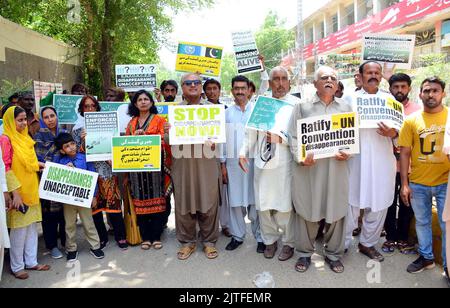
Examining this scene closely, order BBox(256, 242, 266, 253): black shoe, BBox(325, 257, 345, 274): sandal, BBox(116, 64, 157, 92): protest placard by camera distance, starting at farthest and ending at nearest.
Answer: BBox(116, 64, 157, 92): protest placard → BBox(256, 242, 266, 253): black shoe → BBox(325, 257, 345, 274): sandal

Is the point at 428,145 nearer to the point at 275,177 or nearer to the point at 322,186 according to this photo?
the point at 322,186

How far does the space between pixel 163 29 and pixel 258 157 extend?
9.20m

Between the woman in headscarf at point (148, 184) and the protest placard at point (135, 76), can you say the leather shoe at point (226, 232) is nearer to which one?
the woman in headscarf at point (148, 184)

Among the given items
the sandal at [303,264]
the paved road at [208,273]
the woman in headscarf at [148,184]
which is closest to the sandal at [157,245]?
the woman in headscarf at [148,184]

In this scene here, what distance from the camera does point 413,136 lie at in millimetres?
3611

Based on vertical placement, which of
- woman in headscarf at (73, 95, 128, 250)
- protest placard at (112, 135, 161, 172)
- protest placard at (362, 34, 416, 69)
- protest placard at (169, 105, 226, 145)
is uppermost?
protest placard at (362, 34, 416, 69)

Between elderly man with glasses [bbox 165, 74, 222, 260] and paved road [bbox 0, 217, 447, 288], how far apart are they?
262 mm

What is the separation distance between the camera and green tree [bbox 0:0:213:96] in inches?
384

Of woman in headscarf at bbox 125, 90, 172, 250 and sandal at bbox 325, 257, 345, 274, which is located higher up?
woman in headscarf at bbox 125, 90, 172, 250

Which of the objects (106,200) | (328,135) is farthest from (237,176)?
(106,200)

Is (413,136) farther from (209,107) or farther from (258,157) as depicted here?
(209,107)

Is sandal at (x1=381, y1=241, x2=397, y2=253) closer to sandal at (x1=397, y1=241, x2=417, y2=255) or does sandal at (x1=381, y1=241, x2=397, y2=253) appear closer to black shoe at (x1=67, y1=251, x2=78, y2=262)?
sandal at (x1=397, y1=241, x2=417, y2=255)

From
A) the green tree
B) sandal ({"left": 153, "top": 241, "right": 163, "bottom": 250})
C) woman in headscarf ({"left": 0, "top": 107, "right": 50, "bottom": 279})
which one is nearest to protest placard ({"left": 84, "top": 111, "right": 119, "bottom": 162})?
woman in headscarf ({"left": 0, "top": 107, "right": 50, "bottom": 279})

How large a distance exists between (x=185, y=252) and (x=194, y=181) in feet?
2.74
